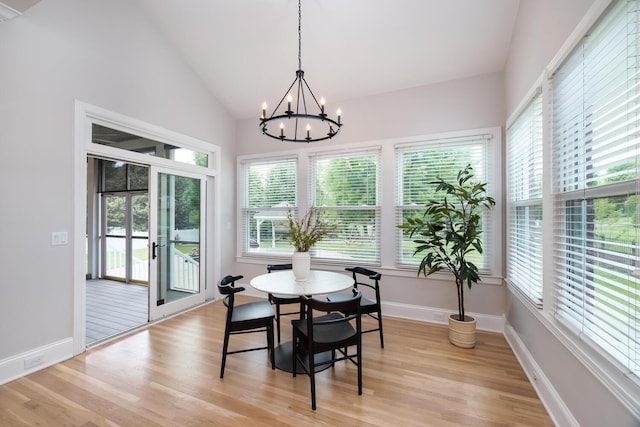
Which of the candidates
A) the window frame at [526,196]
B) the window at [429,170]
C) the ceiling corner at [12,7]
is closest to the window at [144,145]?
the ceiling corner at [12,7]

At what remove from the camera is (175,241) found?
4.13m

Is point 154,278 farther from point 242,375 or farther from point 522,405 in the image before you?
point 522,405

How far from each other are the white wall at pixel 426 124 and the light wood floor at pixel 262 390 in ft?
2.12

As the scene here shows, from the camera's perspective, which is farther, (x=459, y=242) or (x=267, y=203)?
(x=267, y=203)

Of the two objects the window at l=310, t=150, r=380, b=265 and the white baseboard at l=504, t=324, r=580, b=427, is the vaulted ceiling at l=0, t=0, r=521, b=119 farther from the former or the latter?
the white baseboard at l=504, t=324, r=580, b=427

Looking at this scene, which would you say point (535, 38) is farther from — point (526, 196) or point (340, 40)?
point (340, 40)

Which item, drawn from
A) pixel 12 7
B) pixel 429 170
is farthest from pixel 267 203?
pixel 12 7

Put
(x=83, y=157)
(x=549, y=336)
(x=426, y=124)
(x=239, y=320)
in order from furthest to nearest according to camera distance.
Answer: (x=426, y=124), (x=83, y=157), (x=239, y=320), (x=549, y=336)

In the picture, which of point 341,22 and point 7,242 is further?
point 341,22

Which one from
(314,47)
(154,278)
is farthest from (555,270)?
(154,278)

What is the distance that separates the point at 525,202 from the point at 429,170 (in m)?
1.28

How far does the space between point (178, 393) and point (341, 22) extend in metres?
4.00

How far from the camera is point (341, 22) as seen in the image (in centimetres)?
325

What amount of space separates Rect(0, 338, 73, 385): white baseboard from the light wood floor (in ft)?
0.26
